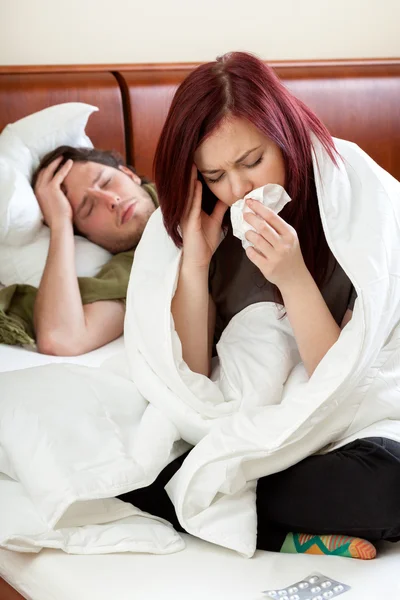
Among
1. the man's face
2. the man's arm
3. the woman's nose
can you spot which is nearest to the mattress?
the woman's nose

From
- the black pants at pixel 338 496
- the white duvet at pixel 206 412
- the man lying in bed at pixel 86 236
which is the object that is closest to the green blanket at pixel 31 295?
→ the man lying in bed at pixel 86 236

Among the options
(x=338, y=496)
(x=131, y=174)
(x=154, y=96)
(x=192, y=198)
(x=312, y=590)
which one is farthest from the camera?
(x=154, y=96)

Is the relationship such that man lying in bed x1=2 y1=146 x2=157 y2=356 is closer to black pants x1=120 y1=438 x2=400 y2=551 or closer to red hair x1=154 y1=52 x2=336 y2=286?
red hair x1=154 y1=52 x2=336 y2=286

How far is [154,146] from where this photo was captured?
253cm

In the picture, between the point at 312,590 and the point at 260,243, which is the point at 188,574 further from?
the point at 260,243

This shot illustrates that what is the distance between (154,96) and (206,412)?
1379 mm

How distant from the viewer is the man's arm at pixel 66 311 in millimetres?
1917

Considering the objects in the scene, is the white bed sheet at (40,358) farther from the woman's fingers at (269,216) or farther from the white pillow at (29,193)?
the woman's fingers at (269,216)

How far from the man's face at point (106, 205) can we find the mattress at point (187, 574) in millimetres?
1080

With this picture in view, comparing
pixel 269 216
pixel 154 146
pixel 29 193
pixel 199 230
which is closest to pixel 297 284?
pixel 269 216

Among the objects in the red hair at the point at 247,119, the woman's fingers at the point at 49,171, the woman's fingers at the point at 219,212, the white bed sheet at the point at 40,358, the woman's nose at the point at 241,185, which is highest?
the red hair at the point at 247,119

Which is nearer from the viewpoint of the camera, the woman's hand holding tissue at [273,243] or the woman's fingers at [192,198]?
the woman's hand holding tissue at [273,243]

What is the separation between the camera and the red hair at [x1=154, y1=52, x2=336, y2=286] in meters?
1.33

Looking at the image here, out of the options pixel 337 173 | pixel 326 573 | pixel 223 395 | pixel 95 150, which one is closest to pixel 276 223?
pixel 337 173
